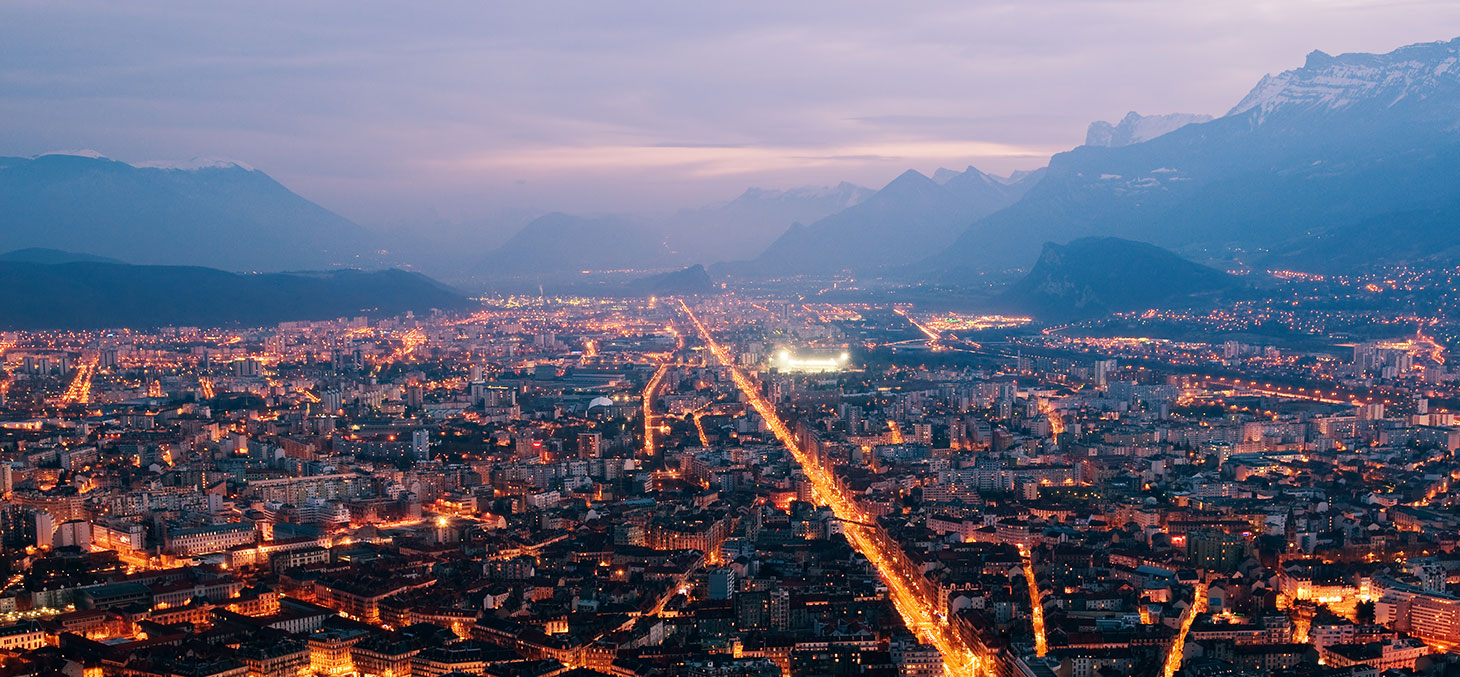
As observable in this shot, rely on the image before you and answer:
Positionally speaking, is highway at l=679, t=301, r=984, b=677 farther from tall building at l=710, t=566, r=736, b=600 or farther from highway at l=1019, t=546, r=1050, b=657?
tall building at l=710, t=566, r=736, b=600

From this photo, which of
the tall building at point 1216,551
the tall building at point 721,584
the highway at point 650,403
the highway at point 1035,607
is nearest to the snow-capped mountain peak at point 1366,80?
the highway at point 650,403

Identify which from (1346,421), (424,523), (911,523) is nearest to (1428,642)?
(911,523)

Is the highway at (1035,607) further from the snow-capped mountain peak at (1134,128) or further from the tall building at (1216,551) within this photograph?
the snow-capped mountain peak at (1134,128)

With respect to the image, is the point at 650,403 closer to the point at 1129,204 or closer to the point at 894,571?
the point at 894,571

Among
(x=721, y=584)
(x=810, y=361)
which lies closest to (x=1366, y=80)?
(x=810, y=361)

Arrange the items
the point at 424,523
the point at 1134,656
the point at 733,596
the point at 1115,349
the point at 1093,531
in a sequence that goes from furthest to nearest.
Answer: the point at 1115,349
the point at 424,523
the point at 1093,531
the point at 733,596
the point at 1134,656

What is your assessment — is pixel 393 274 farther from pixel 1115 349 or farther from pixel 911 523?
pixel 911 523
